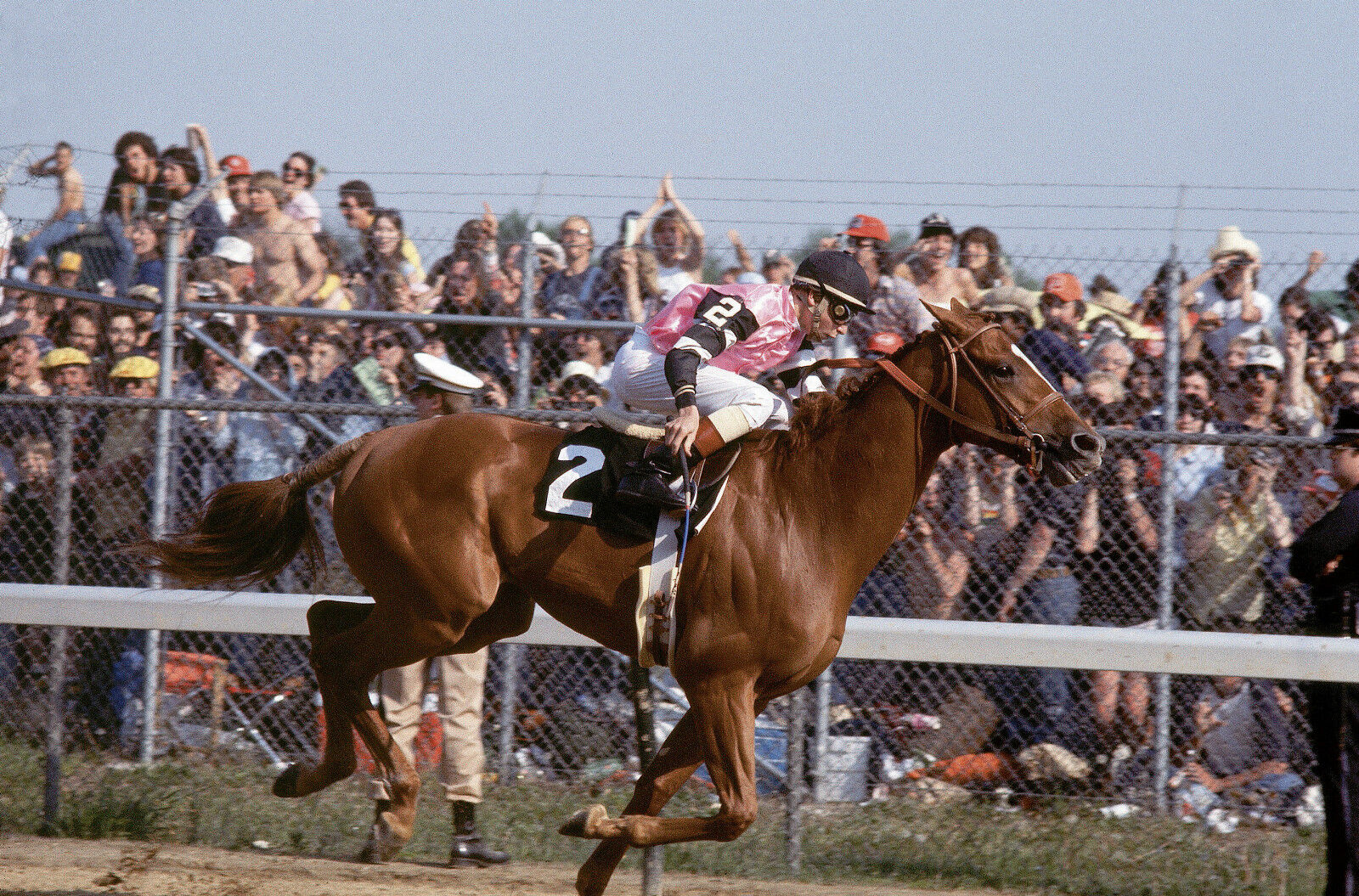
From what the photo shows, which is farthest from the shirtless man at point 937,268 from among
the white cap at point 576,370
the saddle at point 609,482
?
the saddle at point 609,482

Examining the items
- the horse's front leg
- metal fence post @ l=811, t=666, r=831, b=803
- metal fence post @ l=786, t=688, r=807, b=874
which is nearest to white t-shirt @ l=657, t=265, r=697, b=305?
metal fence post @ l=811, t=666, r=831, b=803

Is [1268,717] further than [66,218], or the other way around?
[66,218]

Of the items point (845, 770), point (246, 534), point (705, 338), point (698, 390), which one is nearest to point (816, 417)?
point (698, 390)

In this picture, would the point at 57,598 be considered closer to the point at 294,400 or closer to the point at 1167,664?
the point at 294,400

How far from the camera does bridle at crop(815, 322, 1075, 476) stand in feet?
14.4

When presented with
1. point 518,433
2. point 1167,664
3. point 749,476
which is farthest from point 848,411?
point 1167,664

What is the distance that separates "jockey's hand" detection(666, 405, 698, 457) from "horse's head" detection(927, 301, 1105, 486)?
0.84 m

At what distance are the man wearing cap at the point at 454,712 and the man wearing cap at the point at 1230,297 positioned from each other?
3.42 metres

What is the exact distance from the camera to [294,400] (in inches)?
279

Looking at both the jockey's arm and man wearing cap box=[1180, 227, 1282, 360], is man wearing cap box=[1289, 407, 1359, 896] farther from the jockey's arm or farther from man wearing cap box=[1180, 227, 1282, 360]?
the jockey's arm

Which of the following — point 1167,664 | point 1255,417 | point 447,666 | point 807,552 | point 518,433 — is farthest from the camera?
point 1255,417

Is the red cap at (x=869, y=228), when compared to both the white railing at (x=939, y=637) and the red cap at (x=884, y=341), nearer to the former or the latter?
the red cap at (x=884, y=341)

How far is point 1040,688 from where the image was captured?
20.1 ft

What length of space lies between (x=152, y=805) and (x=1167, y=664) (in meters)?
4.32
